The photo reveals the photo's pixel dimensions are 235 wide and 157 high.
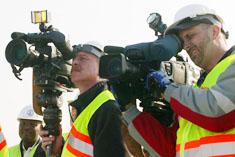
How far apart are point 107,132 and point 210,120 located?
116 cm

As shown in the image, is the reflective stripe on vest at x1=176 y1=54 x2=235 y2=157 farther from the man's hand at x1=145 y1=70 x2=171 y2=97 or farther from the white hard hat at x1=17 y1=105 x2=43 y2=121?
the white hard hat at x1=17 y1=105 x2=43 y2=121

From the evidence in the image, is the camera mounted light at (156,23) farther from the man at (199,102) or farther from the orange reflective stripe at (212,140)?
the orange reflective stripe at (212,140)

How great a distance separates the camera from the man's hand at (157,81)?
7.79 feet

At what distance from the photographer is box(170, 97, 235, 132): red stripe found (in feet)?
6.98

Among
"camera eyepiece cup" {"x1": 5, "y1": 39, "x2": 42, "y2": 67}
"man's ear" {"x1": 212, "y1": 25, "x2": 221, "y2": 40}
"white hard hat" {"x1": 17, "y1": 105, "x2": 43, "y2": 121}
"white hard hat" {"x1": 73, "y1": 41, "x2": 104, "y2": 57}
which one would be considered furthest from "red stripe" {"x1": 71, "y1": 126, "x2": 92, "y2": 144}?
"white hard hat" {"x1": 17, "y1": 105, "x2": 43, "y2": 121}

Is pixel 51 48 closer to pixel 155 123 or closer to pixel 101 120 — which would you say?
pixel 101 120

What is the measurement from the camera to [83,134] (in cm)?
330

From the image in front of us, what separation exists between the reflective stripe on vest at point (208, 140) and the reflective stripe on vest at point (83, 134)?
1.05 metres

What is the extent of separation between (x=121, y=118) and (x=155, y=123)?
1.41ft

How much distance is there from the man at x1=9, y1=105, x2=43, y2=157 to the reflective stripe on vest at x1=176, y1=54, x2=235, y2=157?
4.42m

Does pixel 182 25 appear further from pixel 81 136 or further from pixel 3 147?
pixel 3 147

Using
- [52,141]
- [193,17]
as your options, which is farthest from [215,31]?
[52,141]

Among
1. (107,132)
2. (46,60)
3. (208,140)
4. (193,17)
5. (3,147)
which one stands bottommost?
(3,147)

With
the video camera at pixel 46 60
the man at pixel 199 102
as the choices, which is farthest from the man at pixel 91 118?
the man at pixel 199 102
